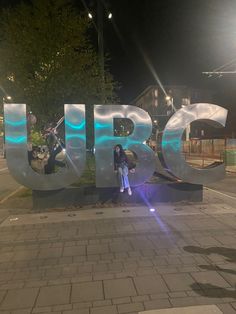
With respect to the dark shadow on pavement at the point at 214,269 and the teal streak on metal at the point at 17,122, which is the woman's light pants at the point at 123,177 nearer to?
the teal streak on metal at the point at 17,122

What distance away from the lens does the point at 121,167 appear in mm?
10617

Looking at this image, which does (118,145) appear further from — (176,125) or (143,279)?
(143,279)

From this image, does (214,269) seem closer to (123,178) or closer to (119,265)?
(119,265)

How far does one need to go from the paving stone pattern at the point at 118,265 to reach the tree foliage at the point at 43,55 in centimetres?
634

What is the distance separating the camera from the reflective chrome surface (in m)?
11.0

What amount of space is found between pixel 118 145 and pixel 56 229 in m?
3.37

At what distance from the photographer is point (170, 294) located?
468cm

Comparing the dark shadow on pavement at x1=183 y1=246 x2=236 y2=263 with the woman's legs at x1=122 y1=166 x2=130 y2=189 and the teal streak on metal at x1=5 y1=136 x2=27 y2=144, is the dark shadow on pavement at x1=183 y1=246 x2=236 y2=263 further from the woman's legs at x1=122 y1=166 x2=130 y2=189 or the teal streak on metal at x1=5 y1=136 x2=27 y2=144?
the teal streak on metal at x1=5 y1=136 x2=27 y2=144

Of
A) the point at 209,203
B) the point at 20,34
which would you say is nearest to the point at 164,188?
the point at 209,203

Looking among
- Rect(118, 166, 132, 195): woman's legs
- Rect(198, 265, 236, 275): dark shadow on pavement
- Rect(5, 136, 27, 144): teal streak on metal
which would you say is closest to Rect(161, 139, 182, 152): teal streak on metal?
Rect(118, 166, 132, 195): woman's legs

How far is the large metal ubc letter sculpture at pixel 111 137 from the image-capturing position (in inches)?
418

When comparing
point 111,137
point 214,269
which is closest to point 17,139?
point 111,137

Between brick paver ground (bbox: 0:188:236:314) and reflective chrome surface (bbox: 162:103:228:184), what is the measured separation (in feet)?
7.13

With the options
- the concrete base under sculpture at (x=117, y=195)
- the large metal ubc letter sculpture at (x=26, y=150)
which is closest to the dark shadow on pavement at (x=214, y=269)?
the concrete base under sculpture at (x=117, y=195)
